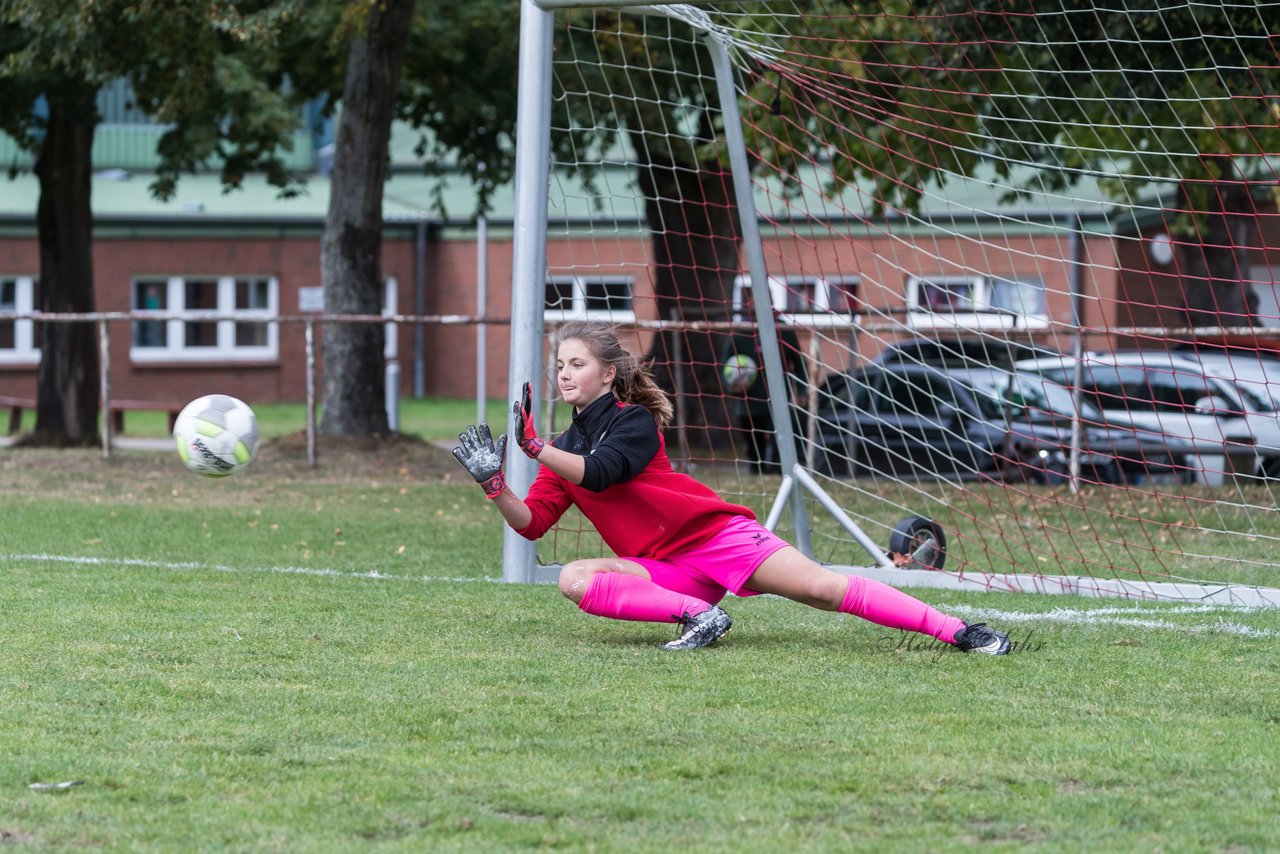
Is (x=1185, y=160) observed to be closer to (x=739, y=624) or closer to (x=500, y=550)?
(x=500, y=550)

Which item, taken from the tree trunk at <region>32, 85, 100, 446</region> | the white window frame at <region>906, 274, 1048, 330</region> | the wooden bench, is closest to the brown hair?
the white window frame at <region>906, 274, 1048, 330</region>

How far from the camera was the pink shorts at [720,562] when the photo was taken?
5836 mm

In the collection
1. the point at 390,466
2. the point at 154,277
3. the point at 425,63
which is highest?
the point at 425,63

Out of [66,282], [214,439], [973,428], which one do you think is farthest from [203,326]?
[214,439]

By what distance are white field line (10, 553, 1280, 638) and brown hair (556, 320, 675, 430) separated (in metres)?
1.74

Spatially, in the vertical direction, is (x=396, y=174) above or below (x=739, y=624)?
above

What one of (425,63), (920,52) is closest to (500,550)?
(920,52)

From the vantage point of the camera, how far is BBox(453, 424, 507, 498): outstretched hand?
17.9ft

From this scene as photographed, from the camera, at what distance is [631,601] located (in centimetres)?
586

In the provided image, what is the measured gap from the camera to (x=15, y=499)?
11820 millimetres

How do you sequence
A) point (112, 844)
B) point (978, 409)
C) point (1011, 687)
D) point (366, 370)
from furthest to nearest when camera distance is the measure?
1. point (366, 370)
2. point (978, 409)
3. point (1011, 687)
4. point (112, 844)

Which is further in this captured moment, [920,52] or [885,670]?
[920,52]

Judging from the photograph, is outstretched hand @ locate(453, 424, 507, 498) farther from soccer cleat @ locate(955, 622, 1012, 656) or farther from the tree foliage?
the tree foliage

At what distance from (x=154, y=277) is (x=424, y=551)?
968 inches
